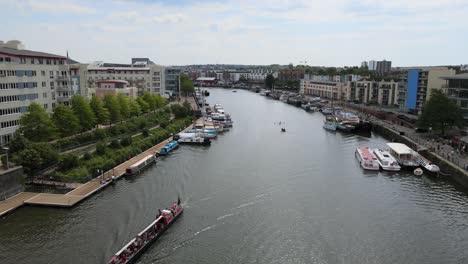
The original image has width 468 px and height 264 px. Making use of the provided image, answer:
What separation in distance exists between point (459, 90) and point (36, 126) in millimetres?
43914

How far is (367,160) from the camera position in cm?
3203

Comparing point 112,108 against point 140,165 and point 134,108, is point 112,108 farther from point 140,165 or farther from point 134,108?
point 140,165

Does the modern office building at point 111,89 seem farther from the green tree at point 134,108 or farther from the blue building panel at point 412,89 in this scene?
the blue building panel at point 412,89

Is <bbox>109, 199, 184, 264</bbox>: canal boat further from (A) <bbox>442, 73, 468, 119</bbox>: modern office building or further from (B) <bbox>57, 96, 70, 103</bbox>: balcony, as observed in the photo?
(A) <bbox>442, 73, 468, 119</bbox>: modern office building

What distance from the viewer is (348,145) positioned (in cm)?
4250

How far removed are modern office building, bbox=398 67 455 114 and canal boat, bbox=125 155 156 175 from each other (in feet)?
131

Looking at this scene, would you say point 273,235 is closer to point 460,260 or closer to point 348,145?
point 460,260

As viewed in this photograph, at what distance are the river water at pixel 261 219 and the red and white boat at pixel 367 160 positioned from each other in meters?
0.71

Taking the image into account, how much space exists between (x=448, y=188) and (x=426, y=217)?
6777 mm

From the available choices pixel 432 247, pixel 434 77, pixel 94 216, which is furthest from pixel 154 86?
pixel 432 247

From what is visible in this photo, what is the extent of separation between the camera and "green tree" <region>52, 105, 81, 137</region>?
106ft

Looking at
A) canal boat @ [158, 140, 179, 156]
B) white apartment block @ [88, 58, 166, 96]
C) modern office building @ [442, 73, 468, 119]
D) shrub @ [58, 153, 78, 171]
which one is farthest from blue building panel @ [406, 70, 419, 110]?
shrub @ [58, 153, 78, 171]

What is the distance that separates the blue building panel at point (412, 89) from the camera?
56659 millimetres

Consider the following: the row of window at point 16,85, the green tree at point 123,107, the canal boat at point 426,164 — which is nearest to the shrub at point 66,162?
the row of window at point 16,85
